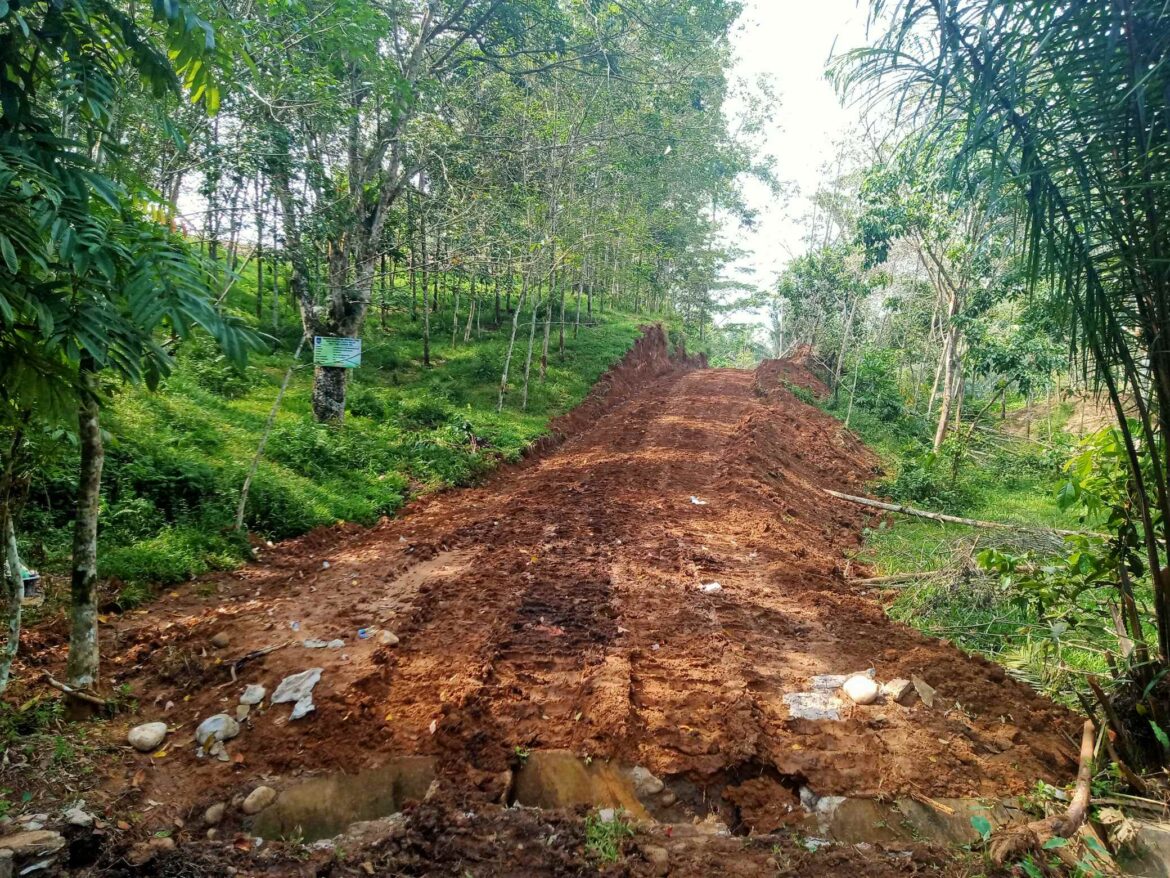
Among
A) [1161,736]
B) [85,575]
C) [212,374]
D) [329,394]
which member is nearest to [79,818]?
[85,575]

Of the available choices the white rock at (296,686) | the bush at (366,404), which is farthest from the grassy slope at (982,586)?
the bush at (366,404)

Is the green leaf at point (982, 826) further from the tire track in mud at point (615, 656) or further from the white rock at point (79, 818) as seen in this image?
the white rock at point (79, 818)

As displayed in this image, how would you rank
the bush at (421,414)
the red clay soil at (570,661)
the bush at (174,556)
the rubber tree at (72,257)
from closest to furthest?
the rubber tree at (72,257) → the red clay soil at (570,661) → the bush at (174,556) → the bush at (421,414)

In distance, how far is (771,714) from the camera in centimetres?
410

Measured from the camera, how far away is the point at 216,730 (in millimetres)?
3812

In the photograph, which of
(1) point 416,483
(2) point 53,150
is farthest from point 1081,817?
(1) point 416,483

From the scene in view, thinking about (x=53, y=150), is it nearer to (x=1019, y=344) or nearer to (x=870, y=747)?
(x=870, y=747)

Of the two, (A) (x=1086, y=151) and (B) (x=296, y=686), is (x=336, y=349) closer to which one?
(B) (x=296, y=686)

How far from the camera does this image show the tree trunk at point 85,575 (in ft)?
12.5

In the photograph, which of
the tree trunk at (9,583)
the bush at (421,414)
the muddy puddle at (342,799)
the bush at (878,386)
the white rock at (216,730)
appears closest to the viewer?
the muddy puddle at (342,799)

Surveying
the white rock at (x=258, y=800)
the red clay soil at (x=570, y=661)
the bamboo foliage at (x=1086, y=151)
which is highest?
the bamboo foliage at (x=1086, y=151)

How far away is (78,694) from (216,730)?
83 cm

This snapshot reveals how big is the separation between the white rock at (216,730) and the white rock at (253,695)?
0.16 meters

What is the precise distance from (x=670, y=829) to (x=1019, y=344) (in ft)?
44.2
